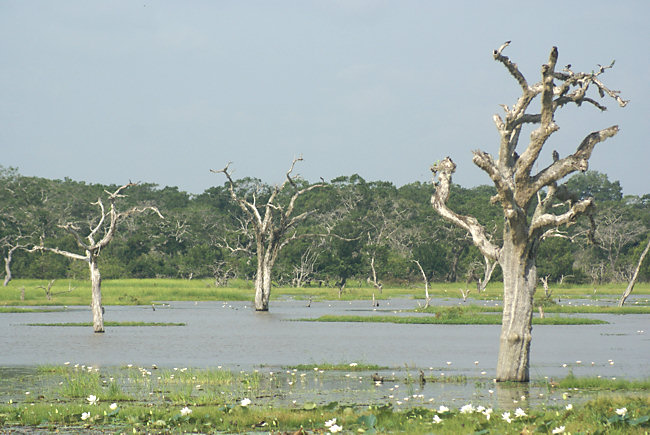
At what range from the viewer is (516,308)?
20.5 meters

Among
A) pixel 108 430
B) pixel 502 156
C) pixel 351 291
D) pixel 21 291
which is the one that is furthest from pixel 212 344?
pixel 351 291

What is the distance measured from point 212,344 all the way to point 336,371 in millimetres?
12477

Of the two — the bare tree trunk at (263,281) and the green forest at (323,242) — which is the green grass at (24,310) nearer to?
the bare tree trunk at (263,281)

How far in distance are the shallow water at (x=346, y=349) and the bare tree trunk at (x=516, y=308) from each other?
0.85 metres

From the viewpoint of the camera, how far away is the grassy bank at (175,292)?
235 ft

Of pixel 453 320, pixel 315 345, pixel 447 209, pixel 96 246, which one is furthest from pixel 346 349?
pixel 453 320

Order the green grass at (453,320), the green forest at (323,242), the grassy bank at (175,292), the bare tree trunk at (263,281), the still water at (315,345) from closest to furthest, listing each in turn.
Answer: the still water at (315,345) < the green grass at (453,320) < the bare tree trunk at (263,281) < the grassy bank at (175,292) < the green forest at (323,242)

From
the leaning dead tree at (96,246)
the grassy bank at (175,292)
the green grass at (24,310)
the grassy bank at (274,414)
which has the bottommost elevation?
the green grass at (24,310)

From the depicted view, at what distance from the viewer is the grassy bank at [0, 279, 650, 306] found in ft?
235

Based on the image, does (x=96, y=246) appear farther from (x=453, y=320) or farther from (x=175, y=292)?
(x=175, y=292)

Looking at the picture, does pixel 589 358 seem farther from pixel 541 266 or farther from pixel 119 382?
pixel 541 266

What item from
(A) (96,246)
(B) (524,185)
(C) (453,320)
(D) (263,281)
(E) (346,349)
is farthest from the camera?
(D) (263,281)

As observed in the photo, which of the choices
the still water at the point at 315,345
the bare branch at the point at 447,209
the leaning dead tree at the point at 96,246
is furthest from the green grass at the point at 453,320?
the bare branch at the point at 447,209

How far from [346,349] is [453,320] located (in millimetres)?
15481
